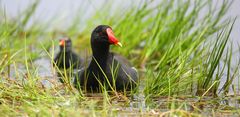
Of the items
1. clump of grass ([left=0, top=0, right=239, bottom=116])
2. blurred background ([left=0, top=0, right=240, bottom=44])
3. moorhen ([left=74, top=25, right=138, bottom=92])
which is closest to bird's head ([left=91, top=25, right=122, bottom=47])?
moorhen ([left=74, top=25, right=138, bottom=92])

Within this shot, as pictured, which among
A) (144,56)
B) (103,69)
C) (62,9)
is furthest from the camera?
(62,9)

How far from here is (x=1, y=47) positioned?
7875 mm

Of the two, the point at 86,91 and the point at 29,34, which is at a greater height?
the point at 29,34

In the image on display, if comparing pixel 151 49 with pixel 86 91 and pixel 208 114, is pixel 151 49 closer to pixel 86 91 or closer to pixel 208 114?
pixel 86 91

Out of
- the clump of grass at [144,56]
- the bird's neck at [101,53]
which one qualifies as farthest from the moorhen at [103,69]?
the clump of grass at [144,56]

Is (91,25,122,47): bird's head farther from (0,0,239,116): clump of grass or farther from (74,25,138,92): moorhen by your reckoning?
(0,0,239,116): clump of grass

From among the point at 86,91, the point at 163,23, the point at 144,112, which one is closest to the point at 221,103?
the point at 144,112

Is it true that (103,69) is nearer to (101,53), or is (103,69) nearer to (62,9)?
(101,53)

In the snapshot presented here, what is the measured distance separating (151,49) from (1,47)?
2395 millimetres

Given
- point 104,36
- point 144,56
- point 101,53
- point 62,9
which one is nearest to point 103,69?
point 101,53

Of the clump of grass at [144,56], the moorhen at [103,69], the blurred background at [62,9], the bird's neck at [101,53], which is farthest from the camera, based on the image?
the blurred background at [62,9]

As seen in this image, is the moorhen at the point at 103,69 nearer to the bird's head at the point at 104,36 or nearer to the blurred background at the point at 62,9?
A: the bird's head at the point at 104,36

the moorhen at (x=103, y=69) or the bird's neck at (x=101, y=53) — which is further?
the bird's neck at (x=101, y=53)

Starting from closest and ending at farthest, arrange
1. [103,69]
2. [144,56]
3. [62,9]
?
1. [103,69]
2. [144,56]
3. [62,9]
